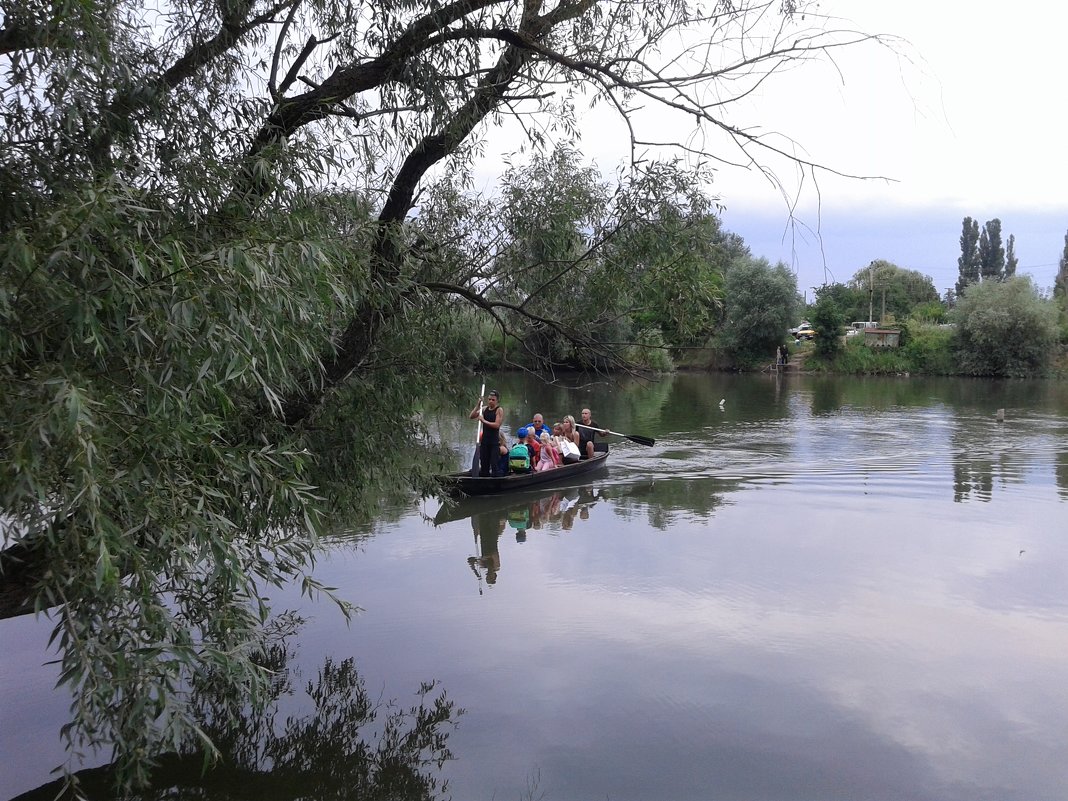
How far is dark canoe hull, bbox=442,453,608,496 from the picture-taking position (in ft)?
40.6

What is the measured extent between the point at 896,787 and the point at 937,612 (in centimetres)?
327

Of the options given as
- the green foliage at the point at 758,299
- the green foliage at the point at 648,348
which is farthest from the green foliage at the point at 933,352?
the green foliage at the point at 648,348

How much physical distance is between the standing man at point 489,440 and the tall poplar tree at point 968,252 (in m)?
65.2

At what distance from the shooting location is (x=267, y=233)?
3.91 metres

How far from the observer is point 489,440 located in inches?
505

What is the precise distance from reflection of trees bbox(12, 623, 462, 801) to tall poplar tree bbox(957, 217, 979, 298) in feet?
235

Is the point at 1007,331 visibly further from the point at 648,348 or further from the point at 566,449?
the point at 648,348

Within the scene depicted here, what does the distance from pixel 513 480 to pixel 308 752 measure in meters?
7.48

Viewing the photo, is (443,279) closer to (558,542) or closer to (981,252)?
(558,542)

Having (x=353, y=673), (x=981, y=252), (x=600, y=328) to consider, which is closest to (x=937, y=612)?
(x=600, y=328)

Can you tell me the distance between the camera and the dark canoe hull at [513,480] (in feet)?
40.6

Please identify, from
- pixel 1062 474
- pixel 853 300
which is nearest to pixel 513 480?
pixel 1062 474

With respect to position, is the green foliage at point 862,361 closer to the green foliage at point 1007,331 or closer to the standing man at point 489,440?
the green foliage at point 1007,331

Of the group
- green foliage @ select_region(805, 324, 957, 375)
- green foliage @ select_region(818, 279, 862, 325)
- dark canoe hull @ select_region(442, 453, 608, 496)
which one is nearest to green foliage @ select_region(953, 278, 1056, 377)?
green foliage @ select_region(805, 324, 957, 375)
